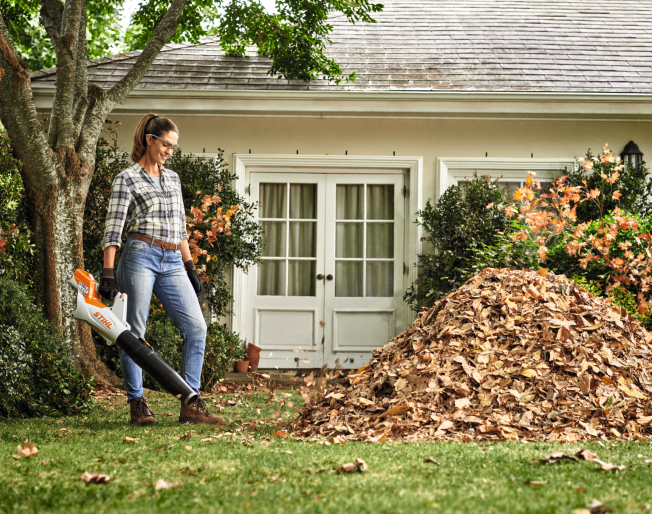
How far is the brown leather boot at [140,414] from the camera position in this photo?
3576 mm

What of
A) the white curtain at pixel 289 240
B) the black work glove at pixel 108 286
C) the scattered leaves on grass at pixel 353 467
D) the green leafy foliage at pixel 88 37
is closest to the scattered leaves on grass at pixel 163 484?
the scattered leaves on grass at pixel 353 467

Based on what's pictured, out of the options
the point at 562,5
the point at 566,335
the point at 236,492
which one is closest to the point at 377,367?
the point at 566,335

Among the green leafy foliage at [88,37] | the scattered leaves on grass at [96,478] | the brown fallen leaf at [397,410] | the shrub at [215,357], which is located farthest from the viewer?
the green leafy foliage at [88,37]

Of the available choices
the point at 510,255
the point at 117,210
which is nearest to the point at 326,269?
the point at 510,255

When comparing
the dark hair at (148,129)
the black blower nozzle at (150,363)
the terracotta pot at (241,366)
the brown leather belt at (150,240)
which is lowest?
the terracotta pot at (241,366)

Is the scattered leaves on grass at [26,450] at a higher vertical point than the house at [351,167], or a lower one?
lower

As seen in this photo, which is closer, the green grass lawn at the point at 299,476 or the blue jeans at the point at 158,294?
the green grass lawn at the point at 299,476

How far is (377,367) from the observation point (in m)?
3.80

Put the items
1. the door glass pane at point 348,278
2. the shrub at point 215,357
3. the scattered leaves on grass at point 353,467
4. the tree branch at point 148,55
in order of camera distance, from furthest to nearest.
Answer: the door glass pane at point 348,278, the tree branch at point 148,55, the shrub at point 215,357, the scattered leaves on grass at point 353,467

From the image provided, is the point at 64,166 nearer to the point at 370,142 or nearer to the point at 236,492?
the point at 370,142

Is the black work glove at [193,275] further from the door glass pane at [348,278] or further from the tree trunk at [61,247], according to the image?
the door glass pane at [348,278]

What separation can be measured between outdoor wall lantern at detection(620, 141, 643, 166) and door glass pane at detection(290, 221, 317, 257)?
3.58m

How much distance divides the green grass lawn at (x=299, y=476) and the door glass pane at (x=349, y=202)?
402 cm

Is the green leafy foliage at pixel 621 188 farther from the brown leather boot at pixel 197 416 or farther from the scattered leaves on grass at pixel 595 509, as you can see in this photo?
the scattered leaves on grass at pixel 595 509
